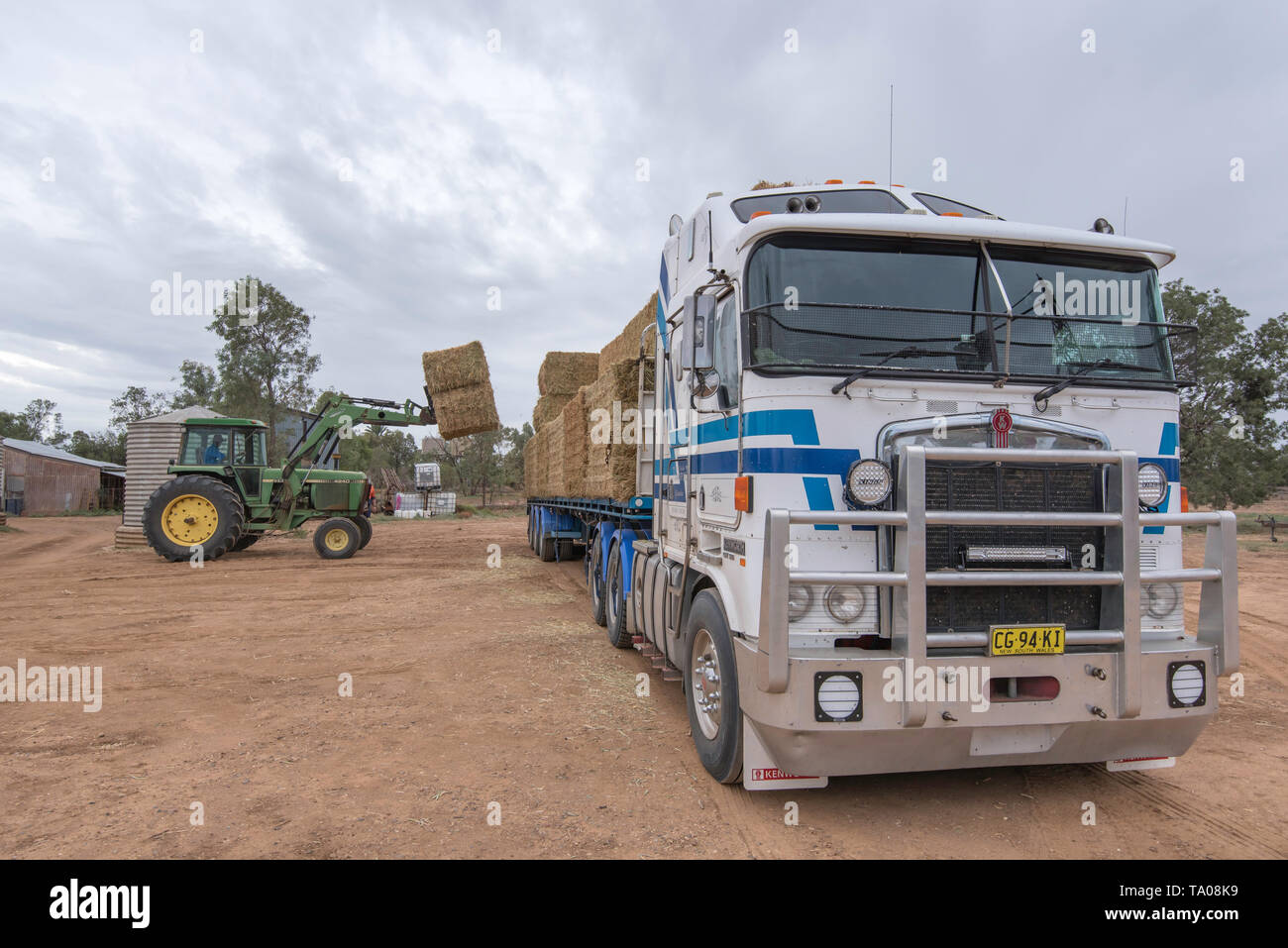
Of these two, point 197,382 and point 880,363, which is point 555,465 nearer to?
point 880,363

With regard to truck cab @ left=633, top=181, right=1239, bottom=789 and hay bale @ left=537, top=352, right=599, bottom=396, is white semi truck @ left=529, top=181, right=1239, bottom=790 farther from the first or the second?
hay bale @ left=537, top=352, right=599, bottom=396

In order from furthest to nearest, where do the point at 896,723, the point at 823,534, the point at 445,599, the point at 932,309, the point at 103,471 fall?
the point at 103,471, the point at 445,599, the point at 932,309, the point at 823,534, the point at 896,723

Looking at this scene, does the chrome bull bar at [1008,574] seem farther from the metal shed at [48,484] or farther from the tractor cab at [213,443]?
the metal shed at [48,484]

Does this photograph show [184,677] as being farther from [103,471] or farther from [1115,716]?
[103,471]

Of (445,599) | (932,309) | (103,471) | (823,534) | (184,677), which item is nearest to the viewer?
(823,534)

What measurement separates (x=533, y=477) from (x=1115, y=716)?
1269 cm

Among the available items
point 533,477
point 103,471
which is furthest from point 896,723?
point 103,471

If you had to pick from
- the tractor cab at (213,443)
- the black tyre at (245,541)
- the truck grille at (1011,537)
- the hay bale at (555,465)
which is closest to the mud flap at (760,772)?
the truck grille at (1011,537)

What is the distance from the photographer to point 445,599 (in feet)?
37.8

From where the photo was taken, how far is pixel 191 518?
16.2 m

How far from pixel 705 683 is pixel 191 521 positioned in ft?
49.8

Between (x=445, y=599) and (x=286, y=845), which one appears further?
(x=445, y=599)

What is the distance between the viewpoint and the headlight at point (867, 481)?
380cm

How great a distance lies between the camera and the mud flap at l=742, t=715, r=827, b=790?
13.1 ft
